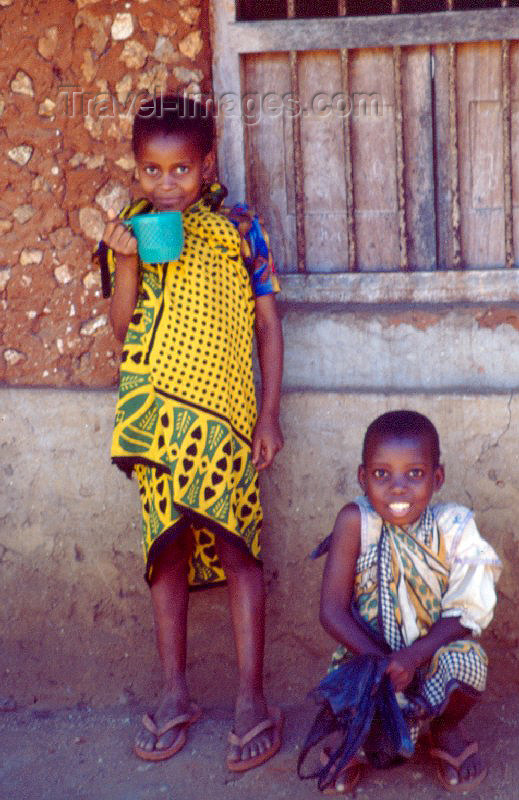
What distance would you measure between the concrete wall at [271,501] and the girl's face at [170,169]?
57 cm

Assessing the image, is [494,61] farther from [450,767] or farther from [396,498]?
[450,767]

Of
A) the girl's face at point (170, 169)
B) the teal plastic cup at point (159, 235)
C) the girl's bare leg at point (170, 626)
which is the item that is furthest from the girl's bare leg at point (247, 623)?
the girl's face at point (170, 169)

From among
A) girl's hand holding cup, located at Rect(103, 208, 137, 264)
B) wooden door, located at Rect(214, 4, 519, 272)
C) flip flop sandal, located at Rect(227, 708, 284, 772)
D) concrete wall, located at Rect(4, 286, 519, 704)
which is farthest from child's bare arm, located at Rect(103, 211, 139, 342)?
flip flop sandal, located at Rect(227, 708, 284, 772)

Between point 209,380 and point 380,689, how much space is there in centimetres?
91

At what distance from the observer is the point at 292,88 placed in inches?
134

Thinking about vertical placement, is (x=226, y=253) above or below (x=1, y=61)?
below

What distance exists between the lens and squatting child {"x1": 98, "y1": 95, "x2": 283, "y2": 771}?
9.85ft

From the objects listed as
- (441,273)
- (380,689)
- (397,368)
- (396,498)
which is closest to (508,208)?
(441,273)

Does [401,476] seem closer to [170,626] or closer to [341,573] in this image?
[341,573]

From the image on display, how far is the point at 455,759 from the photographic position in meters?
2.82

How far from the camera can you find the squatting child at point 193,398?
9.85 ft

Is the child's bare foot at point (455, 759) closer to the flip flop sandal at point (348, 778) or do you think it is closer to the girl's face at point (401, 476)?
the flip flop sandal at point (348, 778)

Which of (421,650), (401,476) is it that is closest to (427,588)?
(421,650)

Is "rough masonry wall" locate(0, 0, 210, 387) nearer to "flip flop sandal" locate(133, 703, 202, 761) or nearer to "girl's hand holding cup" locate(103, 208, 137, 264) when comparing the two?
"girl's hand holding cup" locate(103, 208, 137, 264)
